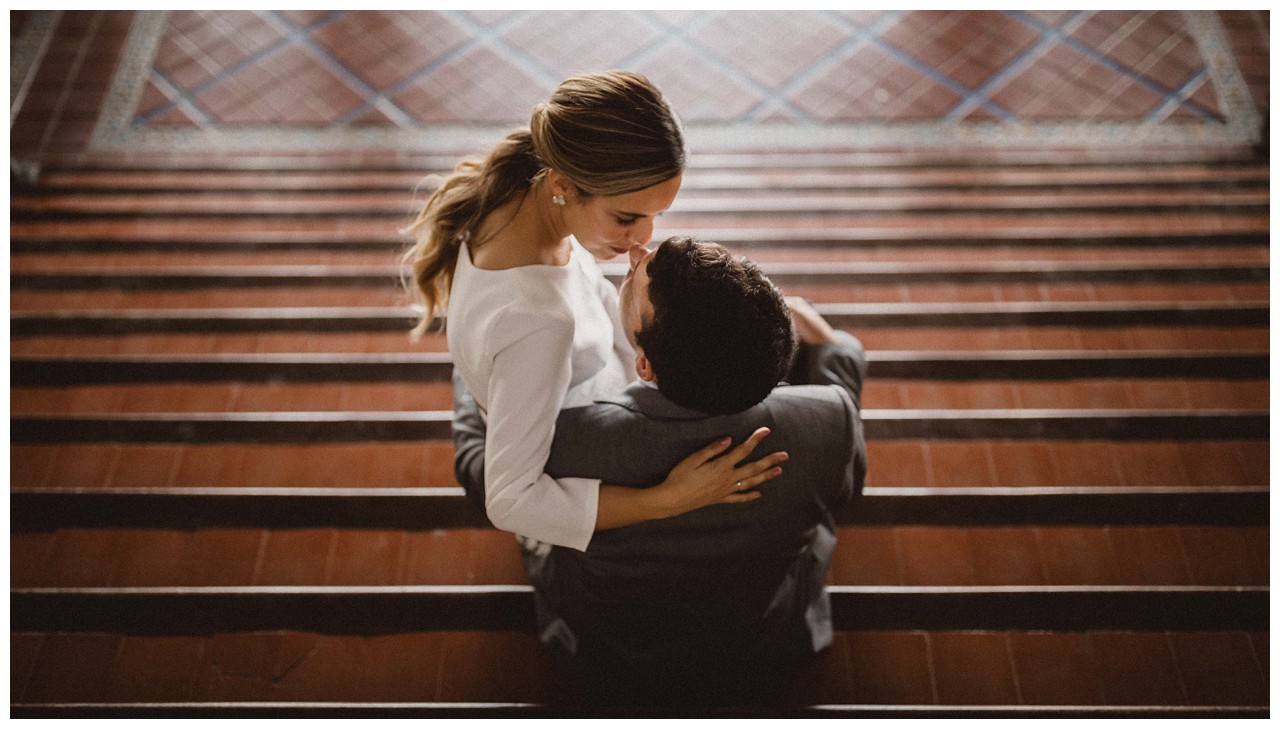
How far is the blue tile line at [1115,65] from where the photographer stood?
180 inches

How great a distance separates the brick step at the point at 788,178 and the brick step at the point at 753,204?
0.07m

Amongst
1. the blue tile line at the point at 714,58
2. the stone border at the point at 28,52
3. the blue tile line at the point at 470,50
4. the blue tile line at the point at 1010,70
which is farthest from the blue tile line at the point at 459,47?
the blue tile line at the point at 1010,70

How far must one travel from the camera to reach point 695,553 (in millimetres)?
1230

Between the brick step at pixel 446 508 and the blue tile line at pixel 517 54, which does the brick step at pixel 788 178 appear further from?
the brick step at pixel 446 508

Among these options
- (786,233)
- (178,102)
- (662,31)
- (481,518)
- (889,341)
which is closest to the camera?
(481,518)

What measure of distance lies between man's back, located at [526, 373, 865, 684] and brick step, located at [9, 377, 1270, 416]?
93cm

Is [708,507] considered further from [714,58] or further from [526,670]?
[714,58]

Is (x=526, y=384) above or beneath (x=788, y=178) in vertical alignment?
above

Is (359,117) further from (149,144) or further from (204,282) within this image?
(204,282)

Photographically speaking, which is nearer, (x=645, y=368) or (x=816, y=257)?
(x=645, y=368)

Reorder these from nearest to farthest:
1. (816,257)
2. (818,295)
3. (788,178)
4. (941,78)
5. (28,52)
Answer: (818,295) < (816,257) < (788,178) < (941,78) < (28,52)

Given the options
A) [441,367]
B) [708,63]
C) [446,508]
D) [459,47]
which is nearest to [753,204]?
[441,367]

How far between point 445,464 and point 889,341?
154 cm

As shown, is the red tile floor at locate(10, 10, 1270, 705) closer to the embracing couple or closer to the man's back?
the man's back
